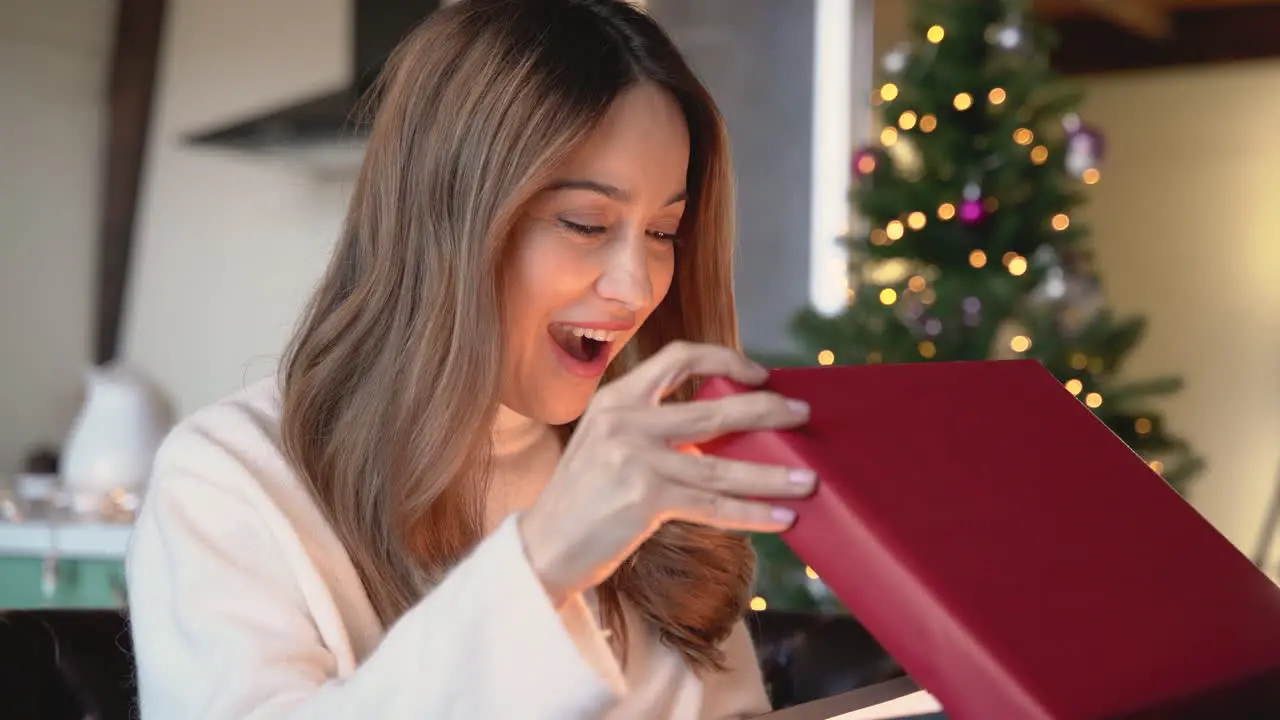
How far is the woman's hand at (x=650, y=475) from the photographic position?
63 cm

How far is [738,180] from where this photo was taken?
405cm

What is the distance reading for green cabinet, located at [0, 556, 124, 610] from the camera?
2.68 metres

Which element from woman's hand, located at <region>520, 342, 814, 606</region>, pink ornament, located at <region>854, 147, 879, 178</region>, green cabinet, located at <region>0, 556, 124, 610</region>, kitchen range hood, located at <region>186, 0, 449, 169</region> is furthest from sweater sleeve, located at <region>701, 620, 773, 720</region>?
kitchen range hood, located at <region>186, 0, 449, 169</region>

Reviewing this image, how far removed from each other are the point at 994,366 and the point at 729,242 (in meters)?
0.51

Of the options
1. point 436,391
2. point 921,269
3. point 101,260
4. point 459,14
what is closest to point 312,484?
point 436,391

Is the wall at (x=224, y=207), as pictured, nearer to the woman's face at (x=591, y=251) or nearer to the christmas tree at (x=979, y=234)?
the christmas tree at (x=979, y=234)

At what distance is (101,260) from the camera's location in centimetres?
478

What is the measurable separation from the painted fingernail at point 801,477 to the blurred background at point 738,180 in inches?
96.2

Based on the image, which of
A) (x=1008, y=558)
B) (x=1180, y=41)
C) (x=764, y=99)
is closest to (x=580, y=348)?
(x=1008, y=558)

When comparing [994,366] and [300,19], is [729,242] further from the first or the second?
[300,19]

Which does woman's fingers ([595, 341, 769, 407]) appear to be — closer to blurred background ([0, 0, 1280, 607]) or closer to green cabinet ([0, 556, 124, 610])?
green cabinet ([0, 556, 124, 610])

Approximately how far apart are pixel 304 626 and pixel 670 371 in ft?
1.18

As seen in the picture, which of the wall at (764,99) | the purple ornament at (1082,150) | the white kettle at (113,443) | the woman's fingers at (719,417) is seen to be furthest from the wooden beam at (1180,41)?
the woman's fingers at (719,417)

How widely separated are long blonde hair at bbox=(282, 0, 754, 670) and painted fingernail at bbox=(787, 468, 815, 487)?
438mm
